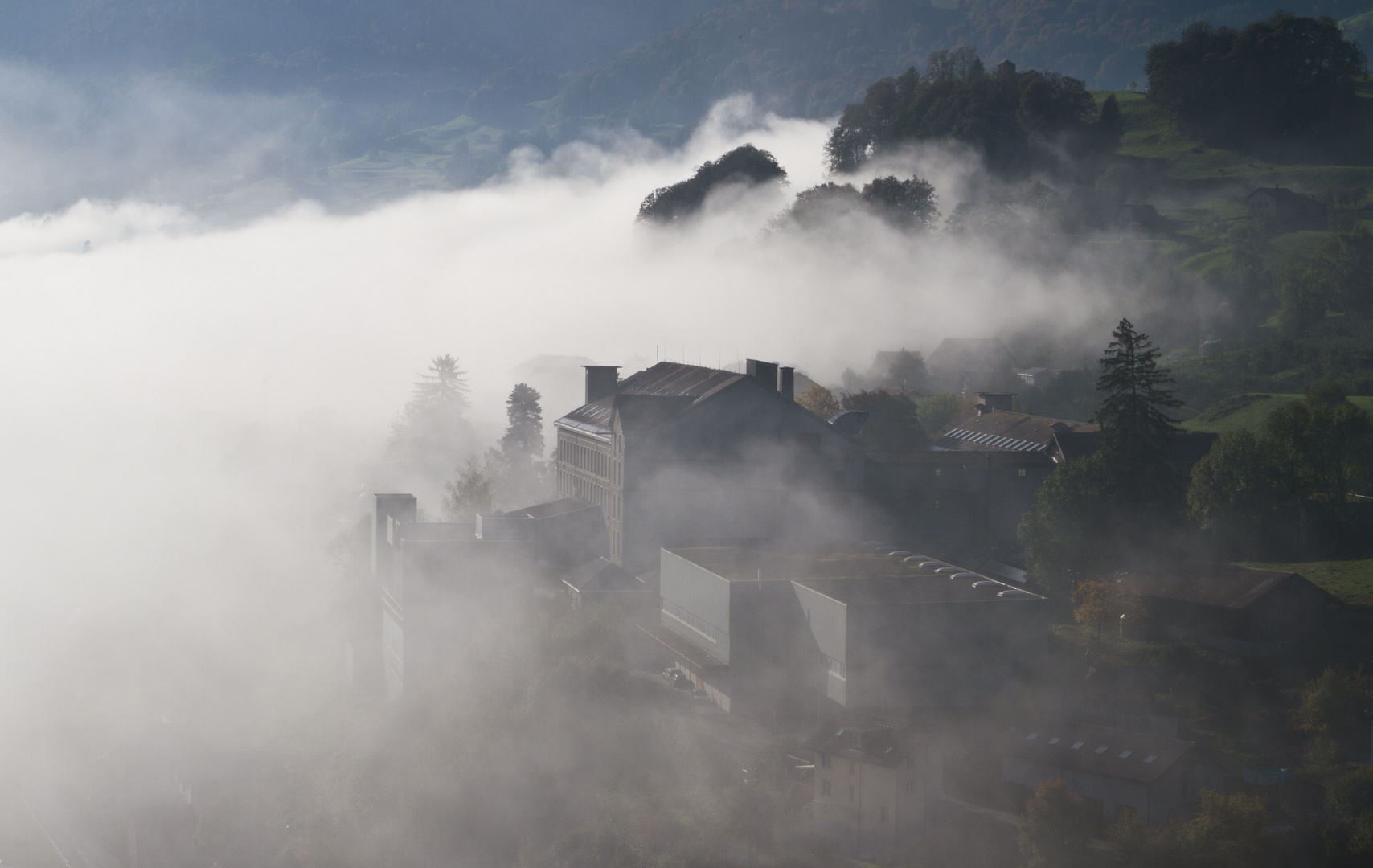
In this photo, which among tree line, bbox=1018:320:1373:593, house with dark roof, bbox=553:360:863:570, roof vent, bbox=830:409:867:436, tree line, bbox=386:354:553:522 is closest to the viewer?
tree line, bbox=1018:320:1373:593

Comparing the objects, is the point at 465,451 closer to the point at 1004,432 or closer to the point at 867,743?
the point at 1004,432

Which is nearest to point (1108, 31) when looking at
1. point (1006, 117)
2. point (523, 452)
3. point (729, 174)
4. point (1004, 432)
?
point (1006, 117)

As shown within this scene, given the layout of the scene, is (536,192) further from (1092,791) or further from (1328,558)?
(1092,791)

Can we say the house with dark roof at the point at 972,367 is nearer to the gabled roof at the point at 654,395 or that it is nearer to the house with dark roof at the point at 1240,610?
the gabled roof at the point at 654,395

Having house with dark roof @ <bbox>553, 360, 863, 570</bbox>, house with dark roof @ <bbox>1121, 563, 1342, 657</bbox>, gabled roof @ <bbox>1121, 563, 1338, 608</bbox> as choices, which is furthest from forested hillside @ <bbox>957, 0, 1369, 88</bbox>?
house with dark roof @ <bbox>1121, 563, 1342, 657</bbox>

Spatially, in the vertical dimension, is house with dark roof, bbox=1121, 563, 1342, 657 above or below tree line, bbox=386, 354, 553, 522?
below

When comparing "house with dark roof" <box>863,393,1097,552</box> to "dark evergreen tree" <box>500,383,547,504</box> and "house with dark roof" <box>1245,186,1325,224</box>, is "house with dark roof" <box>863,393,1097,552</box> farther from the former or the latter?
"house with dark roof" <box>1245,186,1325,224</box>
